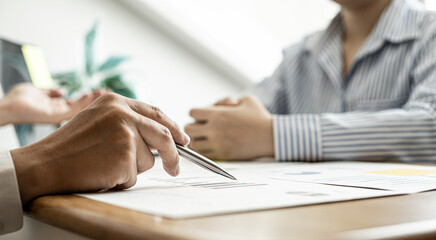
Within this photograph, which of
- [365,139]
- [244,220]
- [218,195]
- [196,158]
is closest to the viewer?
[244,220]

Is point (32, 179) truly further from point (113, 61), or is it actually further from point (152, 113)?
point (113, 61)

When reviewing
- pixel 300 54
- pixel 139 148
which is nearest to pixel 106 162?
pixel 139 148

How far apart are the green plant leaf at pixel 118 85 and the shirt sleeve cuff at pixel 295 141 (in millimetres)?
1226

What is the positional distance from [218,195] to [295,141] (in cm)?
52

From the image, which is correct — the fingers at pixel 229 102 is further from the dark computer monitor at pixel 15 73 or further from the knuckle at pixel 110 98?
the dark computer monitor at pixel 15 73

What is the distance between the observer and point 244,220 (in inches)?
13.2

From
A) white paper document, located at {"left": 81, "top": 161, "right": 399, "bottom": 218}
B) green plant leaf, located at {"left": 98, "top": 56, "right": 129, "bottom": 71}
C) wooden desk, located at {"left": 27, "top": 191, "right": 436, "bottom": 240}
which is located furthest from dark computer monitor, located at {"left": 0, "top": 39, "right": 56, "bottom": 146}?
wooden desk, located at {"left": 27, "top": 191, "right": 436, "bottom": 240}

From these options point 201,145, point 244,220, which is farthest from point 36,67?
point 244,220

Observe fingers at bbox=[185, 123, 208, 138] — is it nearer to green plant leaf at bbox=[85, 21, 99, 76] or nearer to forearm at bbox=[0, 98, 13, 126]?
forearm at bbox=[0, 98, 13, 126]

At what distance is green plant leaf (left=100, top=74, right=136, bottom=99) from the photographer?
2074 mm

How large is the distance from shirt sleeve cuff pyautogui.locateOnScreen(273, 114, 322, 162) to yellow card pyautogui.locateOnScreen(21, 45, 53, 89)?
0.88 m

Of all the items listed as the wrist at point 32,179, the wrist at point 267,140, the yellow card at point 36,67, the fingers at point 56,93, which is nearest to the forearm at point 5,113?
the fingers at point 56,93

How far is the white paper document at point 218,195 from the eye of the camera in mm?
375

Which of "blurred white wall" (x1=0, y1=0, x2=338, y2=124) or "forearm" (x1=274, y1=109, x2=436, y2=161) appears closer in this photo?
"forearm" (x1=274, y1=109, x2=436, y2=161)
